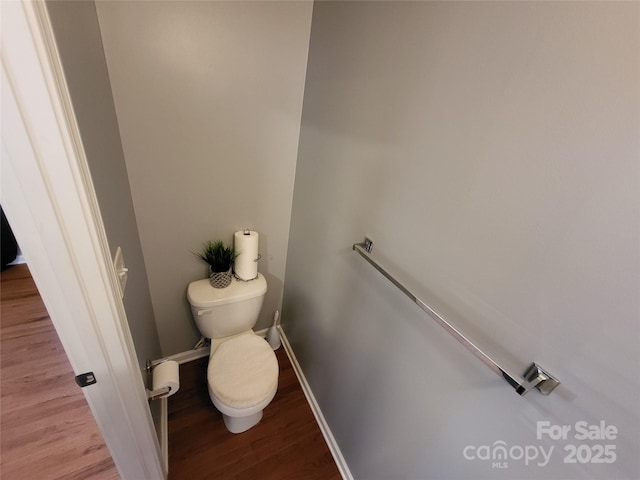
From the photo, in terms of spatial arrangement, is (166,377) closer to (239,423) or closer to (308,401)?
(239,423)

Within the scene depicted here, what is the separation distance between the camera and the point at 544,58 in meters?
0.50

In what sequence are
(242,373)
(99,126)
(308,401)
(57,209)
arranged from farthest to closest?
1. (308,401)
2. (242,373)
3. (99,126)
4. (57,209)

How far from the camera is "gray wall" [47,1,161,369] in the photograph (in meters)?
0.53

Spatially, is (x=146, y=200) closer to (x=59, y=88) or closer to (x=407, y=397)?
(x=59, y=88)

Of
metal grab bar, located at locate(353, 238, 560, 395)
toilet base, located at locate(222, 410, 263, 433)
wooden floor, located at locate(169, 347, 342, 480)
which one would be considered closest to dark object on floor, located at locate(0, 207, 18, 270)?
wooden floor, located at locate(169, 347, 342, 480)

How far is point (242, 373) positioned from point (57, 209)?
41.1 inches

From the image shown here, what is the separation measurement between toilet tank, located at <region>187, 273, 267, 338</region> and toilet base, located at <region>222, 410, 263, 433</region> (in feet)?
1.39

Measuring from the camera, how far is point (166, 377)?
102cm

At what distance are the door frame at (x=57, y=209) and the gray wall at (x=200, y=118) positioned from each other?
0.67 metres

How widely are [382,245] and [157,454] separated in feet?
3.76

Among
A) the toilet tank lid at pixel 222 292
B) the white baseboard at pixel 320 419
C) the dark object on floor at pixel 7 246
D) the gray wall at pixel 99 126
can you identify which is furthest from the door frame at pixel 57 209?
the dark object on floor at pixel 7 246

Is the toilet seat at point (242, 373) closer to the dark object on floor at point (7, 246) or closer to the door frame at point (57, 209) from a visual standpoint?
the door frame at point (57, 209)

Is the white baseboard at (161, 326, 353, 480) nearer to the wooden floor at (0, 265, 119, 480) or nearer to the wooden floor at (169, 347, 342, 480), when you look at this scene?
the wooden floor at (169, 347, 342, 480)

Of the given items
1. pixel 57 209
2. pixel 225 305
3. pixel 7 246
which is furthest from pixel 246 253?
pixel 7 246
